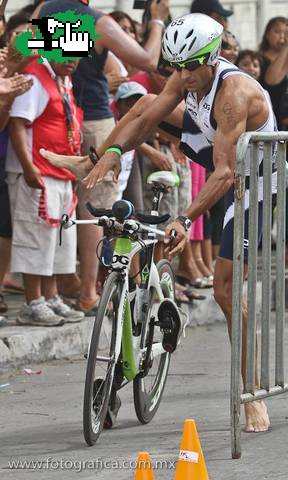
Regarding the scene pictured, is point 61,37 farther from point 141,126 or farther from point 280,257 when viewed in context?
point 280,257

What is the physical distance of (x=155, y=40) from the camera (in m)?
10.4

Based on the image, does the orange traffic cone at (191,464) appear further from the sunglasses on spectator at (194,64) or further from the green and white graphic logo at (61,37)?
the green and white graphic logo at (61,37)

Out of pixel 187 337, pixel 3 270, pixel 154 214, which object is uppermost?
pixel 154 214

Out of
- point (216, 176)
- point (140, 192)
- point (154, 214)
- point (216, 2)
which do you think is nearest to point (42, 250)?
point (140, 192)

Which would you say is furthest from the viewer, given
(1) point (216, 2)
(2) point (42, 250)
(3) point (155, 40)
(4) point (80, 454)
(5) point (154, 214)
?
(1) point (216, 2)

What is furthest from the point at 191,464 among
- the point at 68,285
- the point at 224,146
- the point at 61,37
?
the point at 68,285

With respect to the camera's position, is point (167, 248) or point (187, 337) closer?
point (167, 248)

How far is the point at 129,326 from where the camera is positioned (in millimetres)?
7051

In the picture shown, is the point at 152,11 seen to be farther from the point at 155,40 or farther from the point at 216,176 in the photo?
the point at 216,176

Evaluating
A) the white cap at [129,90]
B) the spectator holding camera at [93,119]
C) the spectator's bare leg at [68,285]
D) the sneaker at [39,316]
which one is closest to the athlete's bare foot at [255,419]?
the sneaker at [39,316]

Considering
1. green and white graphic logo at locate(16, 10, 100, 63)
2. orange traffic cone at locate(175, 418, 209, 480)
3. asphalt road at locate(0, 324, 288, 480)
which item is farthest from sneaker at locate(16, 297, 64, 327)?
orange traffic cone at locate(175, 418, 209, 480)

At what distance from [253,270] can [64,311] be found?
351 centimetres

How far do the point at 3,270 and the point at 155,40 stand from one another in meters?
2.05

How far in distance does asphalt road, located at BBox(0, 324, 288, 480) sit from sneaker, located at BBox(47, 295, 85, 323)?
0.38 metres
